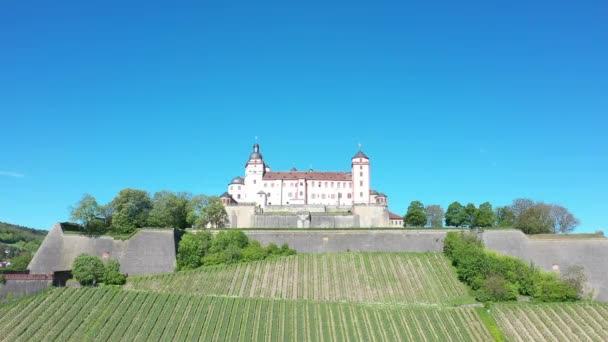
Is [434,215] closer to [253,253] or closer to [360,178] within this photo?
[360,178]

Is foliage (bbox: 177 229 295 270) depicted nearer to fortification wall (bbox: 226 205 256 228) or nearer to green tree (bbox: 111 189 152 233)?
green tree (bbox: 111 189 152 233)

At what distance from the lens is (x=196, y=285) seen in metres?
41.1

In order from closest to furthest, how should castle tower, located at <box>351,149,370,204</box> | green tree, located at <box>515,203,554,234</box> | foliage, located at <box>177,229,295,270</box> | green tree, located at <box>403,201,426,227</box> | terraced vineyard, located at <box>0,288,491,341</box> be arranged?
terraced vineyard, located at <box>0,288,491,341</box> → foliage, located at <box>177,229,295,270</box> → green tree, located at <box>515,203,554,234</box> → green tree, located at <box>403,201,426,227</box> → castle tower, located at <box>351,149,370,204</box>

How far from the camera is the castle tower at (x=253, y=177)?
73.8 metres

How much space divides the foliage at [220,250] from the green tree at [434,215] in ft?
118

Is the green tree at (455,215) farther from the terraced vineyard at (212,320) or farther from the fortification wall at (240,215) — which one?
the terraced vineyard at (212,320)

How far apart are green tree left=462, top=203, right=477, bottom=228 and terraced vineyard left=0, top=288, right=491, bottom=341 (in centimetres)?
2962

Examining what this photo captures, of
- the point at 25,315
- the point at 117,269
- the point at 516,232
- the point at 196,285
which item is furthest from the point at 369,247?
the point at 25,315

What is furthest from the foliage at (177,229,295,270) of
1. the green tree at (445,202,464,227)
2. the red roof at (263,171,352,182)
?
the green tree at (445,202,464,227)

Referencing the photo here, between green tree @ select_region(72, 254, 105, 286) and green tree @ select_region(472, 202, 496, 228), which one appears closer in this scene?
green tree @ select_region(72, 254, 105, 286)

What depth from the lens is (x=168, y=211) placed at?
54562mm

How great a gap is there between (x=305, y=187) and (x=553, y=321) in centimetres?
4326

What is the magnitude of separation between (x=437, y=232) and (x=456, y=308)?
14732mm

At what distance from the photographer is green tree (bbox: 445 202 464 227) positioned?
6662 centimetres
